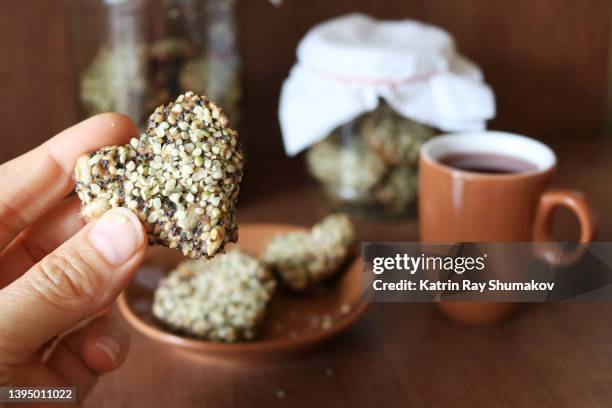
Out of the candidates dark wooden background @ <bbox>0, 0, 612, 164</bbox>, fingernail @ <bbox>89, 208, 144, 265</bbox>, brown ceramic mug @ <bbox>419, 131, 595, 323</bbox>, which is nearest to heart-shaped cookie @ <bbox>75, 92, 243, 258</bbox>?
fingernail @ <bbox>89, 208, 144, 265</bbox>

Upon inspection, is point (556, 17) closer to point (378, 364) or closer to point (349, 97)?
point (349, 97)

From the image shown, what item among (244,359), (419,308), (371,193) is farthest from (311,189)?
(244,359)

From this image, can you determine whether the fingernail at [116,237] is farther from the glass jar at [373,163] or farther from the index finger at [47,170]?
→ the glass jar at [373,163]

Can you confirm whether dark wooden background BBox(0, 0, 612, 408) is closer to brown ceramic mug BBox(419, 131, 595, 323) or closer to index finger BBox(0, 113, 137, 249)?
brown ceramic mug BBox(419, 131, 595, 323)

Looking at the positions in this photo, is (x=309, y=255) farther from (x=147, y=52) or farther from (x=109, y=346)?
(x=147, y=52)

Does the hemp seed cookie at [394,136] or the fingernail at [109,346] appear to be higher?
the hemp seed cookie at [394,136]

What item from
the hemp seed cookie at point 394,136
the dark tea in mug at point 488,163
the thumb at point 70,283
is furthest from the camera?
the hemp seed cookie at point 394,136

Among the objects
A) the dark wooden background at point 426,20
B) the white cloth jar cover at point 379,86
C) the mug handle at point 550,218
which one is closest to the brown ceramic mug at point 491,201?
the mug handle at point 550,218
